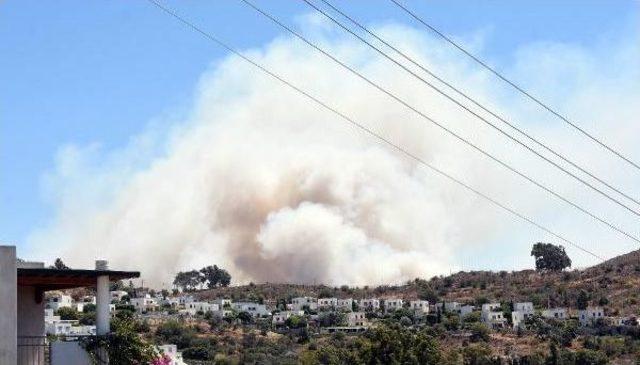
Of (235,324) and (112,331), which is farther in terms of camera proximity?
(235,324)

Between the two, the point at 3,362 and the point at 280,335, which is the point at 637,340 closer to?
the point at 280,335

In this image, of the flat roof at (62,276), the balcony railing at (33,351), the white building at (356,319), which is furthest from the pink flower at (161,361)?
the white building at (356,319)

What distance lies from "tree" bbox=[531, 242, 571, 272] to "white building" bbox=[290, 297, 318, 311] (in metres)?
38.2

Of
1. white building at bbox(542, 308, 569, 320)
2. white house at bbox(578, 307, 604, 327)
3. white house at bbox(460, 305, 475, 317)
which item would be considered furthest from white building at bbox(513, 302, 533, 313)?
white house at bbox(578, 307, 604, 327)

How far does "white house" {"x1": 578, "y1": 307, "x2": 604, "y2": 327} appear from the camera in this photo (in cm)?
13388

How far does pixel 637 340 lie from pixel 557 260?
66.4 m

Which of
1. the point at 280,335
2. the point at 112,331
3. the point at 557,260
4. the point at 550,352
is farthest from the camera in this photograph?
the point at 557,260

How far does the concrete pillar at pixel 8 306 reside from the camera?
21.1 metres

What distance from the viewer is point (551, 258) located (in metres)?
186

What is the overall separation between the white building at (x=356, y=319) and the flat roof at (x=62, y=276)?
400 ft

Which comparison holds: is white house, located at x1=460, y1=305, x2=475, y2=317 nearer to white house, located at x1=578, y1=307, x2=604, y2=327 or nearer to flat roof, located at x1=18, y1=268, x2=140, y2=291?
white house, located at x1=578, y1=307, x2=604, y2=327

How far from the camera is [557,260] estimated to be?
184 meters

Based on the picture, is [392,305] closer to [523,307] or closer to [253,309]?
[253,309]

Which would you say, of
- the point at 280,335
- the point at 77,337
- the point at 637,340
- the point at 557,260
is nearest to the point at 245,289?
the point at 557,260
